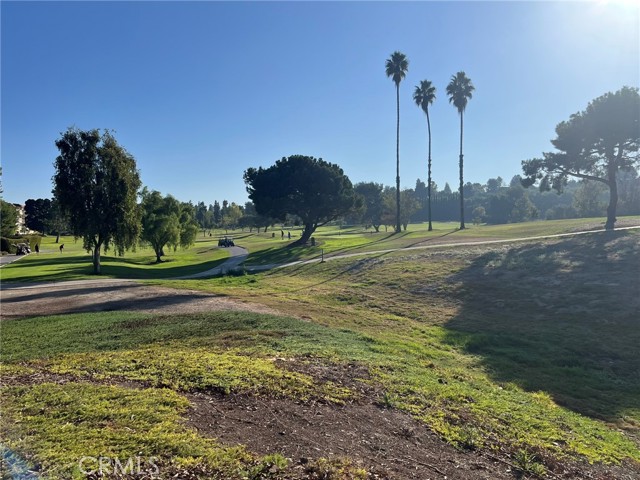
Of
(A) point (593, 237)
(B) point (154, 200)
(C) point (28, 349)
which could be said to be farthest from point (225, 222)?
(C) point (28, 349)

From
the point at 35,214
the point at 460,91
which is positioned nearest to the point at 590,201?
the point at 460,91

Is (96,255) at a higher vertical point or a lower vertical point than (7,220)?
lower

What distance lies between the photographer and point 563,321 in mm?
16875

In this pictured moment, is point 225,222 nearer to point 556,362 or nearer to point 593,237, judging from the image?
point 593,237

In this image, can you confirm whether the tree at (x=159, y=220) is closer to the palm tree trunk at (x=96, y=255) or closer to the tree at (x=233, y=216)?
the palm tree trunk at (x=96, y=255)

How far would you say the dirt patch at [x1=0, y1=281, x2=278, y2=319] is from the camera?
16797mm

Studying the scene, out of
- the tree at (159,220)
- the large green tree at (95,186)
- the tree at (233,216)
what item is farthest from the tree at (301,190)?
the tree at (233,216)

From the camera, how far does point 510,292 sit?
21.5 m

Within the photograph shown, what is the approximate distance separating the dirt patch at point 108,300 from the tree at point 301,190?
2798 cm

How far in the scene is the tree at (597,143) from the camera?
33156mm

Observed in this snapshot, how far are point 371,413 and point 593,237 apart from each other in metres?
32.8

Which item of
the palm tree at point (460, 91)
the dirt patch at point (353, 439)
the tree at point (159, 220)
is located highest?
the palm tree at point (460, 91)

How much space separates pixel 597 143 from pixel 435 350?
1268 inches

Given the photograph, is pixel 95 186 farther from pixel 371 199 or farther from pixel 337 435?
pixel 371 199
